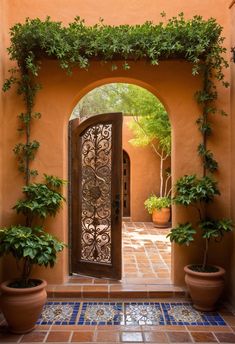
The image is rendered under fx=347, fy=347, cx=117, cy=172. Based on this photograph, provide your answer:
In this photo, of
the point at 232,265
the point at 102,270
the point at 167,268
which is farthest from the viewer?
the point at 167,268

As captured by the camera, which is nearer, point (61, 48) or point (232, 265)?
point (61, 48)

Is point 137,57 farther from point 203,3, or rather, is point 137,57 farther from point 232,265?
point 232,265

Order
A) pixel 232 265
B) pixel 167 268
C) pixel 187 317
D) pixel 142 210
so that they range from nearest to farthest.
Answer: pixel 187 317, pixel 232 265, pixel 167 268, pixel 142 210

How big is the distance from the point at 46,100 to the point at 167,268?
9.90 ft

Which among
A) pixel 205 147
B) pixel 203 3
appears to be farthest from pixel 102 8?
pixel 205 147

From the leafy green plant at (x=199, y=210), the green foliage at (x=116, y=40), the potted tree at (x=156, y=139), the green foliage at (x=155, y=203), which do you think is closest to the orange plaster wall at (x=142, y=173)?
the potted tree at (x=156, y=139)

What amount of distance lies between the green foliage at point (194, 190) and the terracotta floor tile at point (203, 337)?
134 cm

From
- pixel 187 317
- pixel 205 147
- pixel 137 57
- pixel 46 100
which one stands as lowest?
pixel 187 317

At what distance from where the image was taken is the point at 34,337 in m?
3.34

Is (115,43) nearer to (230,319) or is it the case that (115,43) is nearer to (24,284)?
(24,284)

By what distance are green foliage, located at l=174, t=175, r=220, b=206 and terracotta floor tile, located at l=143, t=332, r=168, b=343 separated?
1396mm

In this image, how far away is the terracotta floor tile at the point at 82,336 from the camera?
129 inches

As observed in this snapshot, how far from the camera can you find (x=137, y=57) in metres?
3.98

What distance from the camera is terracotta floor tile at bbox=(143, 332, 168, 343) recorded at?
10.7 feet
